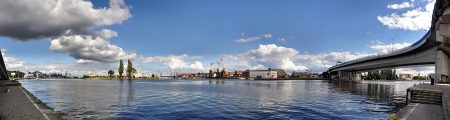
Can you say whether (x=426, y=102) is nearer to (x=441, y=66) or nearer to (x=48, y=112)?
(x=48, y=112)

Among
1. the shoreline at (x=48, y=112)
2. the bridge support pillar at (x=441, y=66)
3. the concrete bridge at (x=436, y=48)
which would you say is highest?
the concrete bridge at (x=436, y=48)

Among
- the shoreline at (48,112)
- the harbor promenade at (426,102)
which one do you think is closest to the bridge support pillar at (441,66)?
the harbor promenade at (426,102)

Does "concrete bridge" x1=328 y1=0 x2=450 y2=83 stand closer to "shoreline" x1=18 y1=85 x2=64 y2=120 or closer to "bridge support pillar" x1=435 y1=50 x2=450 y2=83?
"bridge support pillar" x1=435 y1=50 x2=450 y2=83

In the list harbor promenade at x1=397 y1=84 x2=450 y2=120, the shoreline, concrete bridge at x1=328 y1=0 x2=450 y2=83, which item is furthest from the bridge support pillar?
the shoreline

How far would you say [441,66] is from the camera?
244 feet

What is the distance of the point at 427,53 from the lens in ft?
270

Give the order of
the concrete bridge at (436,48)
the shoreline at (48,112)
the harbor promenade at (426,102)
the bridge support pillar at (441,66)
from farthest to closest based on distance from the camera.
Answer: the bridge support pillar at (441,66) → the concrete bridge at (436,48) → the harbor promenade at (426,102) → the shoreline at (48,112)

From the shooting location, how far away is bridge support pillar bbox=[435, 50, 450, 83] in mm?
72750

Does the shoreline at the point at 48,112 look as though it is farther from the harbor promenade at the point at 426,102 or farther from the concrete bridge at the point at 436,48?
the concrete bridge at the point at 436,48

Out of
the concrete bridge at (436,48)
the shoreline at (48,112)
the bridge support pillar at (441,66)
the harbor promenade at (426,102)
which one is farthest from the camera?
the bridge support pillar at (441,66)

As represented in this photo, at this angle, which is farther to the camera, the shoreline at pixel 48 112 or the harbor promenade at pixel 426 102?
the harbor promenade at pixel 426 102

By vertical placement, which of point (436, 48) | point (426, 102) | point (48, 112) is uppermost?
point (436, 48)

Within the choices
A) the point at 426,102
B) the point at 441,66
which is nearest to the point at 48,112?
the point at 426,102

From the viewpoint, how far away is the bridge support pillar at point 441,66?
72750 millimetres
